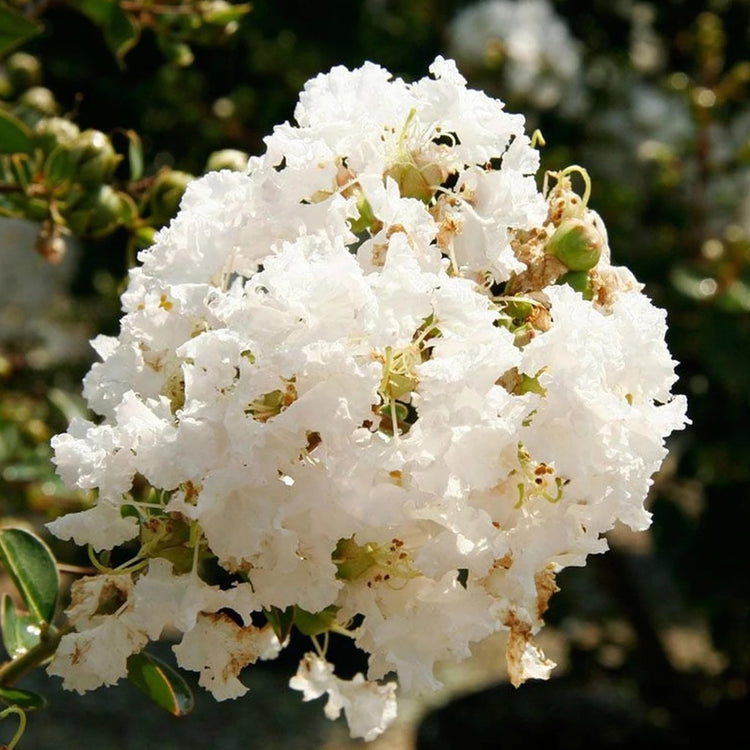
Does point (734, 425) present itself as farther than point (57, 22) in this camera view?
Yes

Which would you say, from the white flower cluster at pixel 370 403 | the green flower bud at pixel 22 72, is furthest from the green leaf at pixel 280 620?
the green flower bud at pixel 22 72

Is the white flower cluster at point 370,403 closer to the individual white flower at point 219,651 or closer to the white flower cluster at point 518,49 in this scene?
the individual white flower at point 219,651

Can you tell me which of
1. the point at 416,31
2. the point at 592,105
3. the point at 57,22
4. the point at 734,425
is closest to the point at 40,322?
the point at 57,22

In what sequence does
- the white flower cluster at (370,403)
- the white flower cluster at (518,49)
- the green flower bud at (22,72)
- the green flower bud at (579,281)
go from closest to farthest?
the white flower cluster at (370,403)
the green flower bud at (579,281)
the green flower bud at (22,72)
the white flower cluster at (518,49)

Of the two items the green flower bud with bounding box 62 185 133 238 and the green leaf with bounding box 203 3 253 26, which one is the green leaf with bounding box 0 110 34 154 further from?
the green leaf with bounding box 203 3 253 26

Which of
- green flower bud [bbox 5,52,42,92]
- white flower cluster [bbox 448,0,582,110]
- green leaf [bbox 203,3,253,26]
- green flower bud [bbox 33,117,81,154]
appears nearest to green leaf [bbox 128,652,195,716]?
green flower bud [bbox 33,117,81,154]

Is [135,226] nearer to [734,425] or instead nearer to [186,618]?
[186,618]
